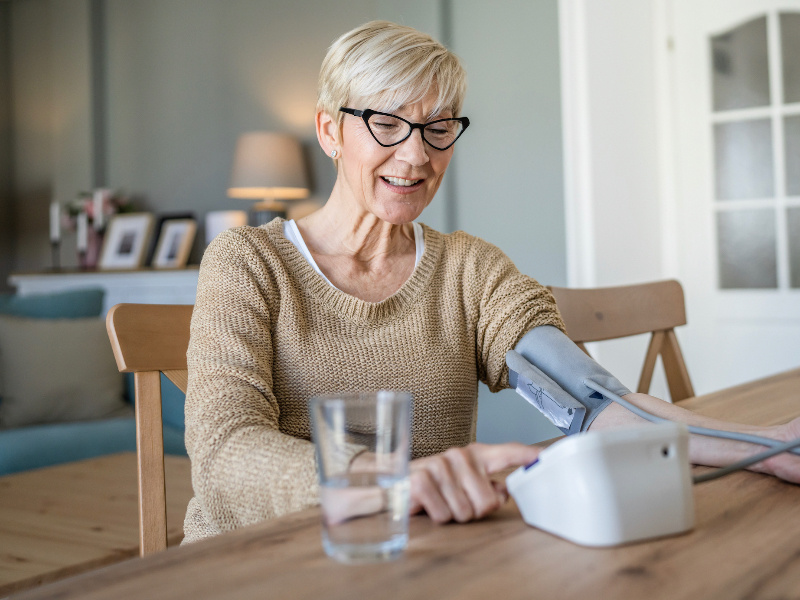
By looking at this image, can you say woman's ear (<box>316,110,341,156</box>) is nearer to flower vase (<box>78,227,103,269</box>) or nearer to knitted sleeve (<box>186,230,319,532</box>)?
knitted sleeve (<box>186,230,319,532</box>)

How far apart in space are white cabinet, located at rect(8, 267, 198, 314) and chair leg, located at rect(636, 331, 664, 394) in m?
2.51

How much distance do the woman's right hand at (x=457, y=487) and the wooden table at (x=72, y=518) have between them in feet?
3.05

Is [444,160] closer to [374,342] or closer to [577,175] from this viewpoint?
[374,342]

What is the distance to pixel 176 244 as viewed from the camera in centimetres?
413

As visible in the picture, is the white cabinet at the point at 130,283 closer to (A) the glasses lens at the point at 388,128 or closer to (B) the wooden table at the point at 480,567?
(A) the glasses lens at the point at 388,128

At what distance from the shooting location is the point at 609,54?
2.85 meters

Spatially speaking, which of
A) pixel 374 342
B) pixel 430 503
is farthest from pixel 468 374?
pixel 430 503

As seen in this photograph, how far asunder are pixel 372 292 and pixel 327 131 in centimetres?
27

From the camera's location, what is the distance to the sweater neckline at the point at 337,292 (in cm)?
113

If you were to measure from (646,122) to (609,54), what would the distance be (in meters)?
0.34

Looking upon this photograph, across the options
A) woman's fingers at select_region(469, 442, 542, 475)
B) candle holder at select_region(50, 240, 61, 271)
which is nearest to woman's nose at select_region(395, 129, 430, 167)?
woman's fingers at select_region(469, 442, 542, 475)

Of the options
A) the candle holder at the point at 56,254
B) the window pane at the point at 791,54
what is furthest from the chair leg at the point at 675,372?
the candle holder at the point at 56,254

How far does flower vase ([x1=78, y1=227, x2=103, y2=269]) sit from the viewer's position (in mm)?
4379

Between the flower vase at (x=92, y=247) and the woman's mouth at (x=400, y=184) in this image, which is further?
the flower vase at (x=92, y=247)
